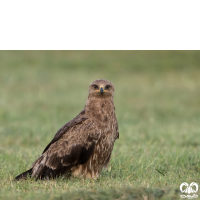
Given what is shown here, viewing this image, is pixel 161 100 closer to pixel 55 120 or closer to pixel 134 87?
pixel 134 87

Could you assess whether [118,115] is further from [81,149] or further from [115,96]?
[81,149]

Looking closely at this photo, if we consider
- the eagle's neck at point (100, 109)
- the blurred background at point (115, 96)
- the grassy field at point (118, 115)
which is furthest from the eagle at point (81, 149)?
the blurred background at point (115, 96)

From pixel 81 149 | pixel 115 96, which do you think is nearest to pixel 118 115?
pixel 115 96

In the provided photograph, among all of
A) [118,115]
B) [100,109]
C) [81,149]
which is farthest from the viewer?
[118,115]

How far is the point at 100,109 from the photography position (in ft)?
22.4

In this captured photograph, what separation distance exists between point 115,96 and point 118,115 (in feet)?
13.5

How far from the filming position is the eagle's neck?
22.1 feet

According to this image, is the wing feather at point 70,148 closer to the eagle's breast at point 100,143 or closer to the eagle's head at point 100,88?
the eagle's breast at point 100,143

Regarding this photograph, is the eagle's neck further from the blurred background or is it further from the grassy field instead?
the blurred background

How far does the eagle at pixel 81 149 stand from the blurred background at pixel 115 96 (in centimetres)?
154

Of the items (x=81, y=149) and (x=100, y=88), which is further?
(x=100, y=88)

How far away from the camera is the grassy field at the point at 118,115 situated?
5734mm

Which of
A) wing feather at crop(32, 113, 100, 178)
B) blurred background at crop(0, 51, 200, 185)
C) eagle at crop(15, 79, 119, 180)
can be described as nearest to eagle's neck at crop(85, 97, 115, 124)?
eagle at crop(15, 79, 119, 180)
